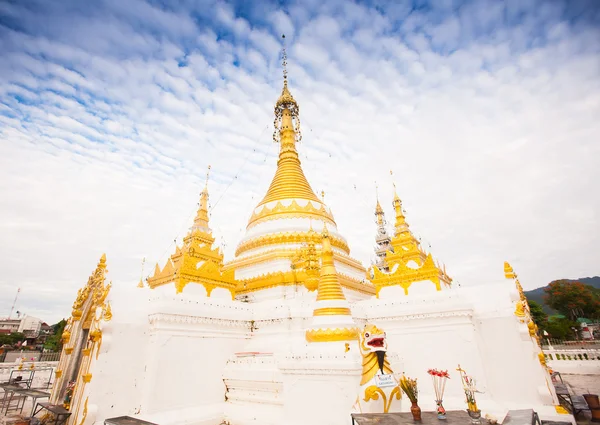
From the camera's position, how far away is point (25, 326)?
258 feet

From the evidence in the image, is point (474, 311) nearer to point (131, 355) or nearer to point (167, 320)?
point (167, 320)

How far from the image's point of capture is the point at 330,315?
34.2ft

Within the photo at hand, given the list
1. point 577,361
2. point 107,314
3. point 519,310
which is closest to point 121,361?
point 107,314

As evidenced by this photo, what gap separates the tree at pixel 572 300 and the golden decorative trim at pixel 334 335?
49980mm

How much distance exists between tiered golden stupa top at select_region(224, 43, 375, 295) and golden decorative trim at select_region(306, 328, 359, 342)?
13.9 ft

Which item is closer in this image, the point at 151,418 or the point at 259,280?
the point at 151,418

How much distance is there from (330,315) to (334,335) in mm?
A: 702

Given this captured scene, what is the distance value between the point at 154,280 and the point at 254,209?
833 cm

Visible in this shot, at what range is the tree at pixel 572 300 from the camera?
4341 centimetres

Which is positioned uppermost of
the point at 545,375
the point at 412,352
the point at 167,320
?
the point at 167,320

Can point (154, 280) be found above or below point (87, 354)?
above

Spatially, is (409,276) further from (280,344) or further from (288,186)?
(288,186)

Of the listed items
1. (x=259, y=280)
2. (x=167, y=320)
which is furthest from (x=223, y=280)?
(x=167, y=320)

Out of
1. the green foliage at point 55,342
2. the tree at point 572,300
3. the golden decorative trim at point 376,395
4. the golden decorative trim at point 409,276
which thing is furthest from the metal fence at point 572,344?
the green foliage at point 55,342
